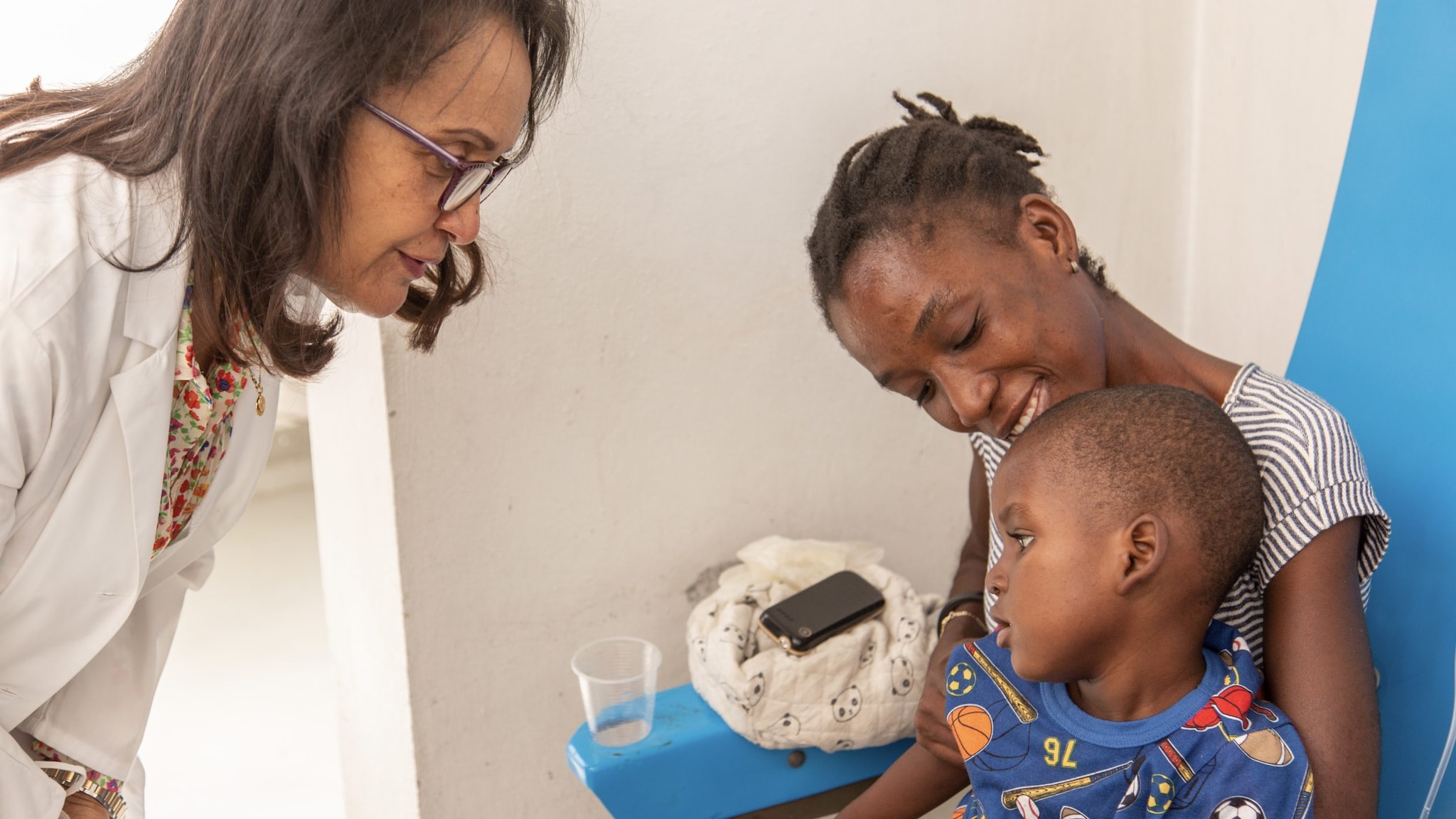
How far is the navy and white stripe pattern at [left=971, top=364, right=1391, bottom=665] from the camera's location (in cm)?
127

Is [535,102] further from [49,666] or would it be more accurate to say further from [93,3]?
[93,3]

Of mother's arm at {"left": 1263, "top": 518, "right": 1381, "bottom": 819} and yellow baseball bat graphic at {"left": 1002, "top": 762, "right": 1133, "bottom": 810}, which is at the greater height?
mother's arm at {"left": 1263, "top": 518, "right": 1381, "bottom": 819}

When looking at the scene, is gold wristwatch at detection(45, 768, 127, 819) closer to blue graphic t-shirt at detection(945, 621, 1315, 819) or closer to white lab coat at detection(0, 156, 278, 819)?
white lab coat at detection(0, 156, 278, 819)

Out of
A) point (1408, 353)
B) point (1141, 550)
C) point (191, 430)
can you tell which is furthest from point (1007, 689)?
point (191, 430)

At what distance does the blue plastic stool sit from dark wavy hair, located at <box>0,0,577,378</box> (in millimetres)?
766

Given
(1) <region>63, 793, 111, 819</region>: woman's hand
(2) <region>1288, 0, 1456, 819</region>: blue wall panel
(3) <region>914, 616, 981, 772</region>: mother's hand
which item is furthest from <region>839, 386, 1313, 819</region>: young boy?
(1) <region>63, 793, 111, 819</region>: woman's hand

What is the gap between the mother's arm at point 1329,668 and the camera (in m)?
1.21

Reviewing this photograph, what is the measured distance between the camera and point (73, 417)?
1.15 m

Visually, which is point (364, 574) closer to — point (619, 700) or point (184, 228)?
point (619, 700)

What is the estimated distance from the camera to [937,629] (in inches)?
69.6

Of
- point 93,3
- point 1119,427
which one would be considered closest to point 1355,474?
point 1119,427

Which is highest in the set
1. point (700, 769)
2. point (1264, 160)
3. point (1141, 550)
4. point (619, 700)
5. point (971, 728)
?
point (1264, 160)

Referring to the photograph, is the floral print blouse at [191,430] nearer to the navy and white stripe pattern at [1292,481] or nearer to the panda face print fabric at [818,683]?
the panda face print fabric at [818,683]

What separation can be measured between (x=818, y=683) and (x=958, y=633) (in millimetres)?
214
